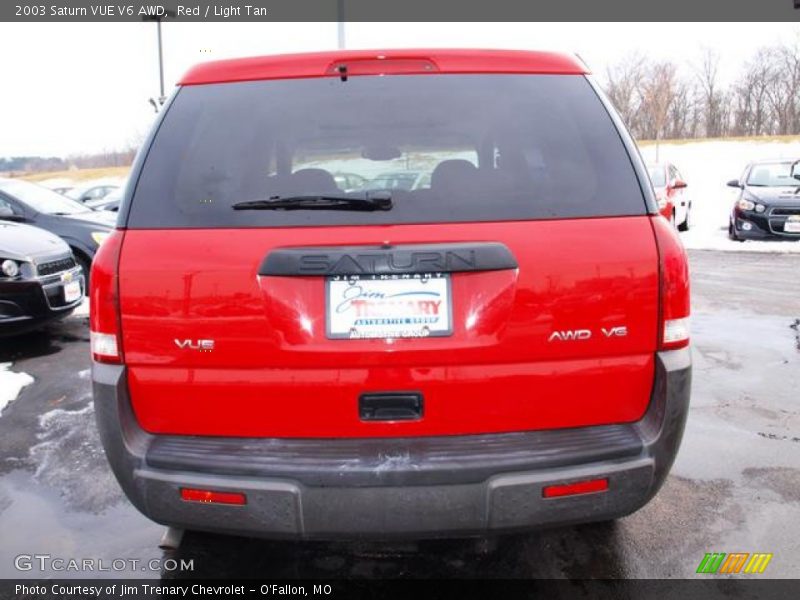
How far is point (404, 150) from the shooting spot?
2.36 meters

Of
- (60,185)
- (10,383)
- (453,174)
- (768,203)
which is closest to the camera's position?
(453,174)

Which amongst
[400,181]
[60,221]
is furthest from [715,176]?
[400,181]

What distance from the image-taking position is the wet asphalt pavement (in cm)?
267

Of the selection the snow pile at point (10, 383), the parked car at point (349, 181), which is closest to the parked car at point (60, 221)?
the snow pile at point (10, 383)

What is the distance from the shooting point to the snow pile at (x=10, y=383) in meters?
4.76

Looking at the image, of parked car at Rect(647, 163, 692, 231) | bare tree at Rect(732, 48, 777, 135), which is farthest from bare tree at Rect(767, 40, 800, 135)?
parked car at Rect(647, 163, 692, 231)

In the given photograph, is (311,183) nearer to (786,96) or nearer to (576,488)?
(576,488)

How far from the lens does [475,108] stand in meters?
2.23

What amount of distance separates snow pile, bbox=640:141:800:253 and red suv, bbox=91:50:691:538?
39.3ft

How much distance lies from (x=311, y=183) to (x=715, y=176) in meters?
33.5

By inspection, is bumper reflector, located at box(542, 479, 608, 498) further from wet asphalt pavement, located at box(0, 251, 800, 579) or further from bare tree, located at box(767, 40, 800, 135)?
bare tree, located at box(767, 40, 800, 135)

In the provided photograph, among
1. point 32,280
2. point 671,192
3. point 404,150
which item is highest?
point 404,150

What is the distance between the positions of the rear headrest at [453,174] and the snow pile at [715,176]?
12103mm
